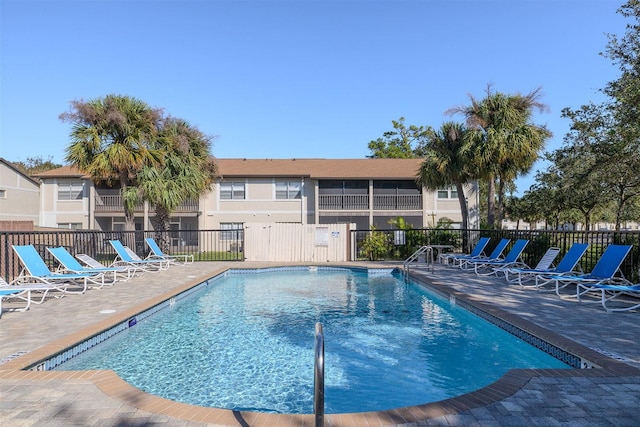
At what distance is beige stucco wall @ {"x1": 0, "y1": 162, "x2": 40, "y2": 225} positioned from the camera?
28.2m

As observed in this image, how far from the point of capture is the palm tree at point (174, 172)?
17203 mm

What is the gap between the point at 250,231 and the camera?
18344 millimetres

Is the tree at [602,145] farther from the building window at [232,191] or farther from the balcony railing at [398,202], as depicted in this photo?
the building window at [232,191]

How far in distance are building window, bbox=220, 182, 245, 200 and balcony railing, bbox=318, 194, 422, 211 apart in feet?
Answer: 17.8


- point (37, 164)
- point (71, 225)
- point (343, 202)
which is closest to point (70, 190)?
point (71, 225)

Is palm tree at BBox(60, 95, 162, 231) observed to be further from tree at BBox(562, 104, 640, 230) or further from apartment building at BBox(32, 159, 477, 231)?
tree at BBox(562, 104, 640, 230)

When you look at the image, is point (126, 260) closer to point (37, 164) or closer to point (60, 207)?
point (60, 207)

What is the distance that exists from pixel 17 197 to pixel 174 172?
61.0ft

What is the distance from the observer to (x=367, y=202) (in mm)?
28516

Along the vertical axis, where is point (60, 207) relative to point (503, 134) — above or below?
below

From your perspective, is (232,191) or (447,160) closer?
(447,160)

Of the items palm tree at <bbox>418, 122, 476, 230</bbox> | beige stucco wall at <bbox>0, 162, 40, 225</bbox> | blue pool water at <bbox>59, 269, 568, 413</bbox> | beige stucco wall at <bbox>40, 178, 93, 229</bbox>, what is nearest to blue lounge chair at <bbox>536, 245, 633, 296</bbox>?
blue pool water at <bbox>59, 269, 568, 413</bbox>

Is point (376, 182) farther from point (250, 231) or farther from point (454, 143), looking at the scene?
point (250, 231)

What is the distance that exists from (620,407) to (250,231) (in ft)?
52.7
